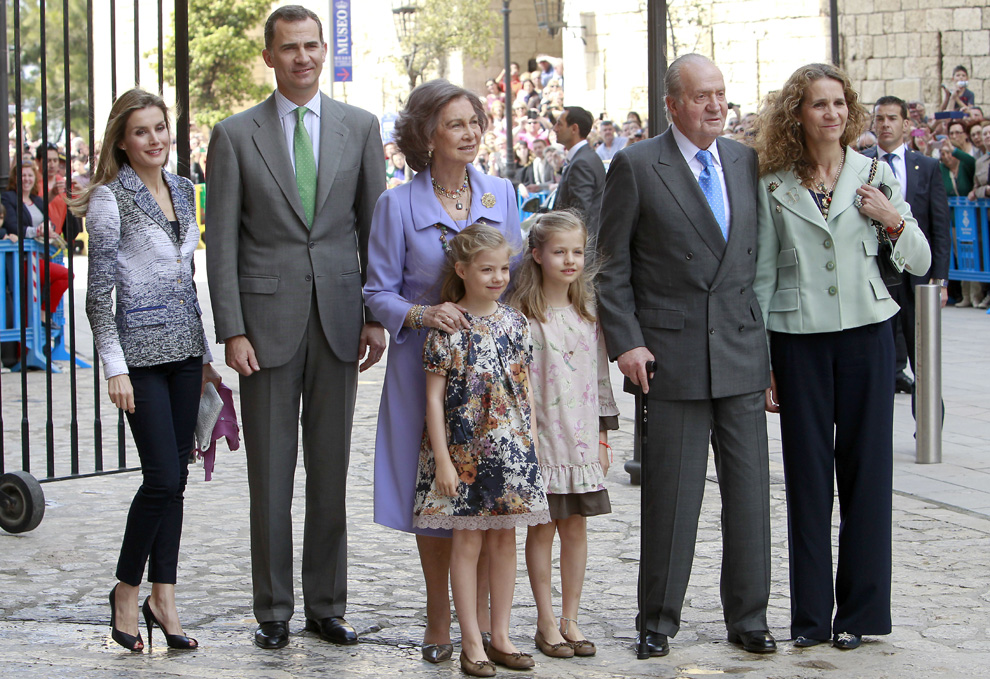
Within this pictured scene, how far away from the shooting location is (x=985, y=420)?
Result: 324 inches

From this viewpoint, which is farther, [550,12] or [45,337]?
[550,12]

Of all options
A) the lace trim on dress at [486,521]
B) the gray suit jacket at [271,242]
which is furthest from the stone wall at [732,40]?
the lace trim on dress at [486,521]

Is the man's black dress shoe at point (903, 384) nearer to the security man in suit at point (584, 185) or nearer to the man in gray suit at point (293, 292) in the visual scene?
the security man in suit at point (584, 185)

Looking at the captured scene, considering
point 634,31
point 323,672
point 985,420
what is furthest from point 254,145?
point 634,31

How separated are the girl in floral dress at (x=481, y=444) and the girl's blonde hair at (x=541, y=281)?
5.8 inches

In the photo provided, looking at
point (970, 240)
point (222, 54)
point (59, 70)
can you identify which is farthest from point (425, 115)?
point (59, 70)

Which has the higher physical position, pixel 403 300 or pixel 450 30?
Result: pixel 450 30

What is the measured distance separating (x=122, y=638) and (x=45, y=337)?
4.01 metres

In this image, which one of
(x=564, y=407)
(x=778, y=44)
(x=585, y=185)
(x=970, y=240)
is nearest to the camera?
(x=564, y=407)

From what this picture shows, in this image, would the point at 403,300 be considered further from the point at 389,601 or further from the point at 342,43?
the point at 342,43

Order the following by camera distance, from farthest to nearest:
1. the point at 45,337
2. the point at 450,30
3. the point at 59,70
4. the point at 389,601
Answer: the point at 59,70 < the point at 450,30 < the point at 45,337 < the point at 389,601

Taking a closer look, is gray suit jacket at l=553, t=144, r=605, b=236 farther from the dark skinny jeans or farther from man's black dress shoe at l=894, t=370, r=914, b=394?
the dark skinny jeans

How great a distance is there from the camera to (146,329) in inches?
166

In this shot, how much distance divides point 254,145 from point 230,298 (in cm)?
51
